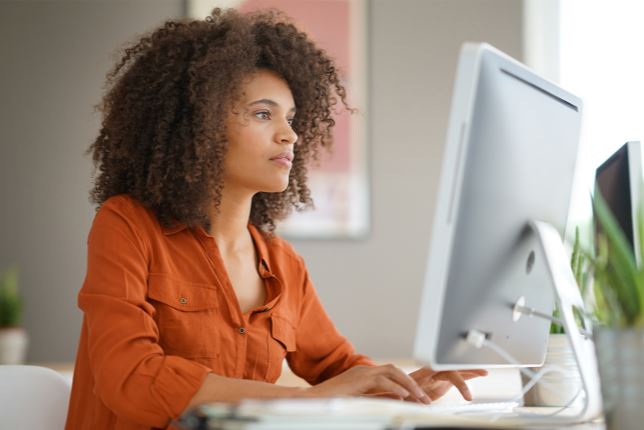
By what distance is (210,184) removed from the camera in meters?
1.70

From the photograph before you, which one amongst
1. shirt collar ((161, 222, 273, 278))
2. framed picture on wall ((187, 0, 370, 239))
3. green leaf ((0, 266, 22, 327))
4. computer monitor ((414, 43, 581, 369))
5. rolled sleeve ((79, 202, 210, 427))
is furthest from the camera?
framed picture on wall ((187, 0, 370, 239))

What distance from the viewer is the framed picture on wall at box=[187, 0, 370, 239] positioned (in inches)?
148

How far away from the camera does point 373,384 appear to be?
123 centimetres

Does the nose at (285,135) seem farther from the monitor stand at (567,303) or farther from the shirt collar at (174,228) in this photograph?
the monitor stand at (567,303)

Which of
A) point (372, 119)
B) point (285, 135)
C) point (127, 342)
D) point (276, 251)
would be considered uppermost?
point (372, 119)

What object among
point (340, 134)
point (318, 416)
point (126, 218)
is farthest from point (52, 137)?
point (318, 416)

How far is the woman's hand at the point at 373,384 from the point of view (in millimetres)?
1219

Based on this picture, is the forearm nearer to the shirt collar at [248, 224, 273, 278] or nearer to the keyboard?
the keyboard

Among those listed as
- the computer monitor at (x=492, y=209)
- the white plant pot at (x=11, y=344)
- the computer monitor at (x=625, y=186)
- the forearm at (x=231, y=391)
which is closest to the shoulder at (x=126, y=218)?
the forearm at (x=231, y=391)

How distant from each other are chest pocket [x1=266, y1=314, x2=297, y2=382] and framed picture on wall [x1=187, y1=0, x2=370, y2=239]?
203cm

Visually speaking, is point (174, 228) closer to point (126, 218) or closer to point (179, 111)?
point (126, 218)

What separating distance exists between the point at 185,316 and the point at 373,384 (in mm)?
453

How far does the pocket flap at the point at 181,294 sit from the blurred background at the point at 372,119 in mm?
2185

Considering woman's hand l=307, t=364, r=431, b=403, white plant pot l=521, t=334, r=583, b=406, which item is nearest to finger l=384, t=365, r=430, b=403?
woman's hand l=307, t=364, r=431, b=403
